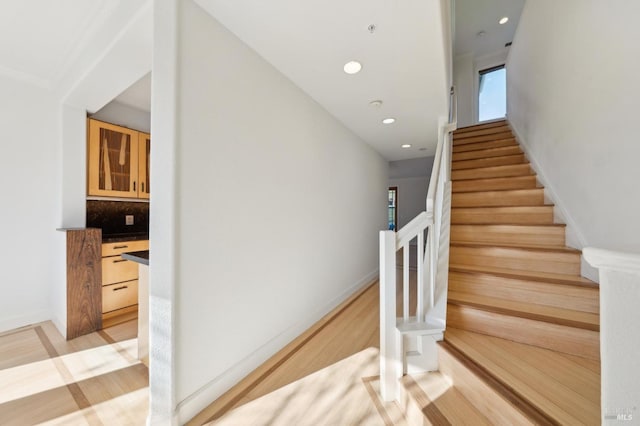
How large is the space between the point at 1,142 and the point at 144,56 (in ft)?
6.51

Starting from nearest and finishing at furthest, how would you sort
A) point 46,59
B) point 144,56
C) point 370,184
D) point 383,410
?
point 383,410 → point 144,56 → point 46,59 → point 370,184

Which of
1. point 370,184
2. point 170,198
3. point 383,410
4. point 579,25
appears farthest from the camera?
point 370,184

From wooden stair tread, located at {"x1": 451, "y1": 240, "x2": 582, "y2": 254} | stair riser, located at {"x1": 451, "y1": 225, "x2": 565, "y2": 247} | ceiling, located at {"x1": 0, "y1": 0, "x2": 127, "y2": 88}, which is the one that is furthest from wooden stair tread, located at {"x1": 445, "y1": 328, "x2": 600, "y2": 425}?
ceiling, located at {"x1": 0, "y1": 0, "x2": 127, "y2": 88}

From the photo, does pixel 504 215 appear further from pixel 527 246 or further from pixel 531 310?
pixel 531 310

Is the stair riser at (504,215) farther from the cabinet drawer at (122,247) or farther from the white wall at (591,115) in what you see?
the cabinet drawer at (122,247)

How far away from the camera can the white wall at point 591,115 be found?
1380 mm

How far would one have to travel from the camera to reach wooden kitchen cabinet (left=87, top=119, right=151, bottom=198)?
8.59 ft

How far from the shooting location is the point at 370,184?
13.3ft

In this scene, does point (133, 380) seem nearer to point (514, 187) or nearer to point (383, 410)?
point (383, 410)

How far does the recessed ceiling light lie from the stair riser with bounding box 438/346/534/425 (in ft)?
6.84

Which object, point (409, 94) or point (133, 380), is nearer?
point (133, 380)

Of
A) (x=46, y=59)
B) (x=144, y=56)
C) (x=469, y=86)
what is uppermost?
(x=469, y=86)

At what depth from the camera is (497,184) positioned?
2650 millimetres

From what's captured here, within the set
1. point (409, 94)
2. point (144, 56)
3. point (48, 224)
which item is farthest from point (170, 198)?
point (48, 224)
